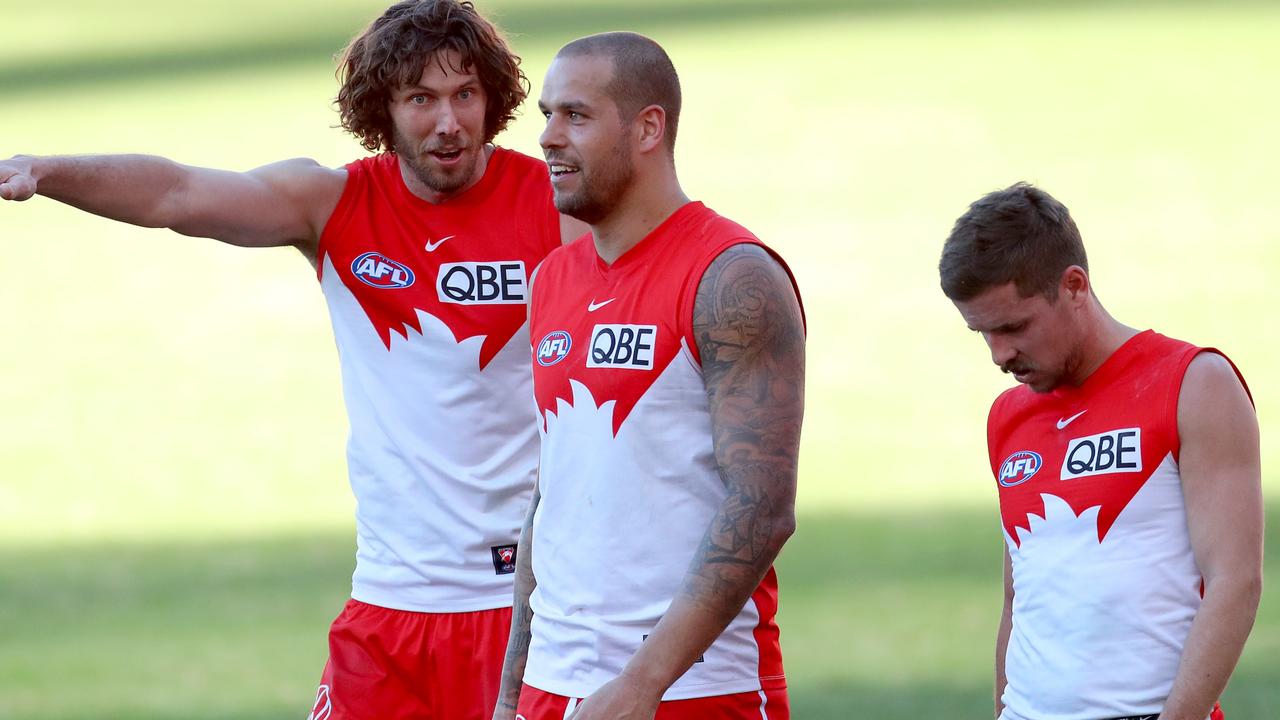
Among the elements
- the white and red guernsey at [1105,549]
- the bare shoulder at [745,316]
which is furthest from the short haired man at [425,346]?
the white and red guernsey at [1105,549]

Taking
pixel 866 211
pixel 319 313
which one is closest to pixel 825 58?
pixel 866 211

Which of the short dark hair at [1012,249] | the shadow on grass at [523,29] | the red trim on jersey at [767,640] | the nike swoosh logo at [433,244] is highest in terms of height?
the shadow on grass at [523,29]

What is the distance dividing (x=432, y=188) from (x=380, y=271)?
273mm

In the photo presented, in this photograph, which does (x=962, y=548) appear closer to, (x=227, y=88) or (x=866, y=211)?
(x=866, y=211)

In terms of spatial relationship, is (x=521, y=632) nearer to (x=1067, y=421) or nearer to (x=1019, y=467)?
(x=1019, y=467)

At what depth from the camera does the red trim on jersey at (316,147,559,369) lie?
17.2 ft

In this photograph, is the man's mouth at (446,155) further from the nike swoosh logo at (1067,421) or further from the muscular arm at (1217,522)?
the muscular arm at (1217,522)

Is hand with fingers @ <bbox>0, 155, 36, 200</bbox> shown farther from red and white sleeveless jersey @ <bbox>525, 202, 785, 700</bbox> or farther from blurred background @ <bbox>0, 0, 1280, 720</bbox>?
blurred background @ <bbox>0, 0, 1280, 720</bbox>

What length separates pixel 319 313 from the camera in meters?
22.7

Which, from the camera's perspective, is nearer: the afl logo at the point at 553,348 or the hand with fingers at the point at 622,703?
the hand with fingers at the point at 622,703

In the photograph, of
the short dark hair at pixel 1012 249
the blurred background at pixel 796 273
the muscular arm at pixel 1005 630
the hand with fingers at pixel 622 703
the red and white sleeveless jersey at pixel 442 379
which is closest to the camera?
the hand with fingers at pixel 622 703

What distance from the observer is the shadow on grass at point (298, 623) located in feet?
33.3

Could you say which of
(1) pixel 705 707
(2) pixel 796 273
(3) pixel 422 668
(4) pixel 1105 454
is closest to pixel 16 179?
(3) pixel 422 668

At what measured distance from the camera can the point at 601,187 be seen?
4.36m
